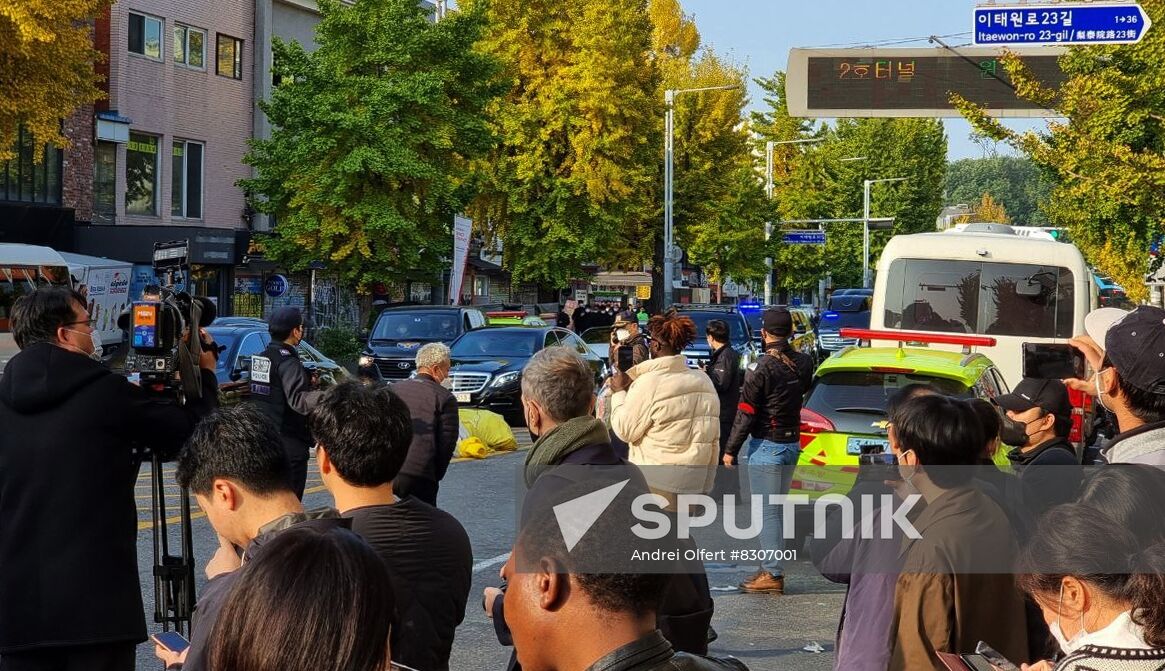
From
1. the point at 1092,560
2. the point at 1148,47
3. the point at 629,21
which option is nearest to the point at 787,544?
the point at 1092,560

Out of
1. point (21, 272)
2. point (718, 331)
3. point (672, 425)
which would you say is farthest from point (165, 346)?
point (21, 272)

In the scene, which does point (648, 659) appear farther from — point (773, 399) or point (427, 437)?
point (773, 399)

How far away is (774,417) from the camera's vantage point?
10.0 meters

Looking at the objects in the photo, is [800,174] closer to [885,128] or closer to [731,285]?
[885,128]

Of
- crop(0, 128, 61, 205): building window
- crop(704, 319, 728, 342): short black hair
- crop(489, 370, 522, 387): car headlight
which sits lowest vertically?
crop(489, 370, 522, 387): car headlight

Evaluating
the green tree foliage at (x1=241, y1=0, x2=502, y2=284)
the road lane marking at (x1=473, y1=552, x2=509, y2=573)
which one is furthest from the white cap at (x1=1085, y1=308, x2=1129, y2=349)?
the green tree foliage at (x1=241, y1=0, x2=502, y2=284)

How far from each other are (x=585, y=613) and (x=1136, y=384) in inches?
99.0

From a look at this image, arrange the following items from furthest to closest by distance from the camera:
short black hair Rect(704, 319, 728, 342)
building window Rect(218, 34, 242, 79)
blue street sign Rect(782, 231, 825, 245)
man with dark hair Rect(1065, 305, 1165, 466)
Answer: blue street sign Rect(782, 231, 825, 245)
building window Rect(218, 34, 242, 79)
short black hair Rect(704, 319, 728, 342)
man with dark hair Rect(1065, 305, 1165, 466)

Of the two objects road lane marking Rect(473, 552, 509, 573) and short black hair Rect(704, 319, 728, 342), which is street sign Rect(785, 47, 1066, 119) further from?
road lane marking Rect(473, 552, 509, 573)

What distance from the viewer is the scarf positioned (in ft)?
16.1

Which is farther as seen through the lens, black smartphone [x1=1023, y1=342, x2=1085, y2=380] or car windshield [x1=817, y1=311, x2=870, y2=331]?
car windshield [x1=817, y1=311, x2=870, y2=331]

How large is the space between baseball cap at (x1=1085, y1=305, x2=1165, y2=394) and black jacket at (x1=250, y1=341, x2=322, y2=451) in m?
5.23

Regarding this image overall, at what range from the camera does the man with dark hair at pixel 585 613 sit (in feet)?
7.50

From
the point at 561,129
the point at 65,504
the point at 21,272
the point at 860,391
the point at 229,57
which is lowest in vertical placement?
the point at 65,504
